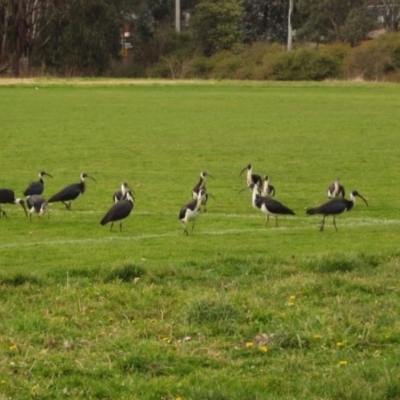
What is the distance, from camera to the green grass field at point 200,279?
7.23 metres

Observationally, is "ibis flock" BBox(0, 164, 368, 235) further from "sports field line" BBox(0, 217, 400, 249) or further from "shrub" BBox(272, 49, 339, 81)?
"shrub" BBox(272, 49, 339, 81)

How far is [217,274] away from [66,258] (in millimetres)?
2631

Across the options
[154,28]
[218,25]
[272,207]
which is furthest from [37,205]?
[154,28]

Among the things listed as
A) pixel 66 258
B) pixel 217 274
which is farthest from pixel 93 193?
pixel 217 274

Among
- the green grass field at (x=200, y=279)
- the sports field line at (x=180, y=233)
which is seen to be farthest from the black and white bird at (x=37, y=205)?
the sports field line at (x=180, y=233)

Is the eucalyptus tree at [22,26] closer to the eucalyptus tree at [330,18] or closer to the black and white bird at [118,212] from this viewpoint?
the eucalyptus tree at [330,18]

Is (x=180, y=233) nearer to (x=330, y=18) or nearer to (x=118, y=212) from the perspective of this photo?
(x=118, y=212)

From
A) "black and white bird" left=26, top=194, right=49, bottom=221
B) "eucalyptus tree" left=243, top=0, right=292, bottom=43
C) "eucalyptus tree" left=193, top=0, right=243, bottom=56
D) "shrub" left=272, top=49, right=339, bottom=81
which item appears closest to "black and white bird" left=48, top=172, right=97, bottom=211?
"black and white bird" left=26, top=194, right=49, bottom=221

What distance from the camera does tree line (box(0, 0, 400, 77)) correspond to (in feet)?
260

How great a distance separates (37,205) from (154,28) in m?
80.1

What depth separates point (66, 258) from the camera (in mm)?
13148

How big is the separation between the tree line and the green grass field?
49071 mm

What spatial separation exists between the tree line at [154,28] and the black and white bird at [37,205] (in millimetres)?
60619

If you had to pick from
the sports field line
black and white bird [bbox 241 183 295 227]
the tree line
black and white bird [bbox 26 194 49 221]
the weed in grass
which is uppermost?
the tree line
